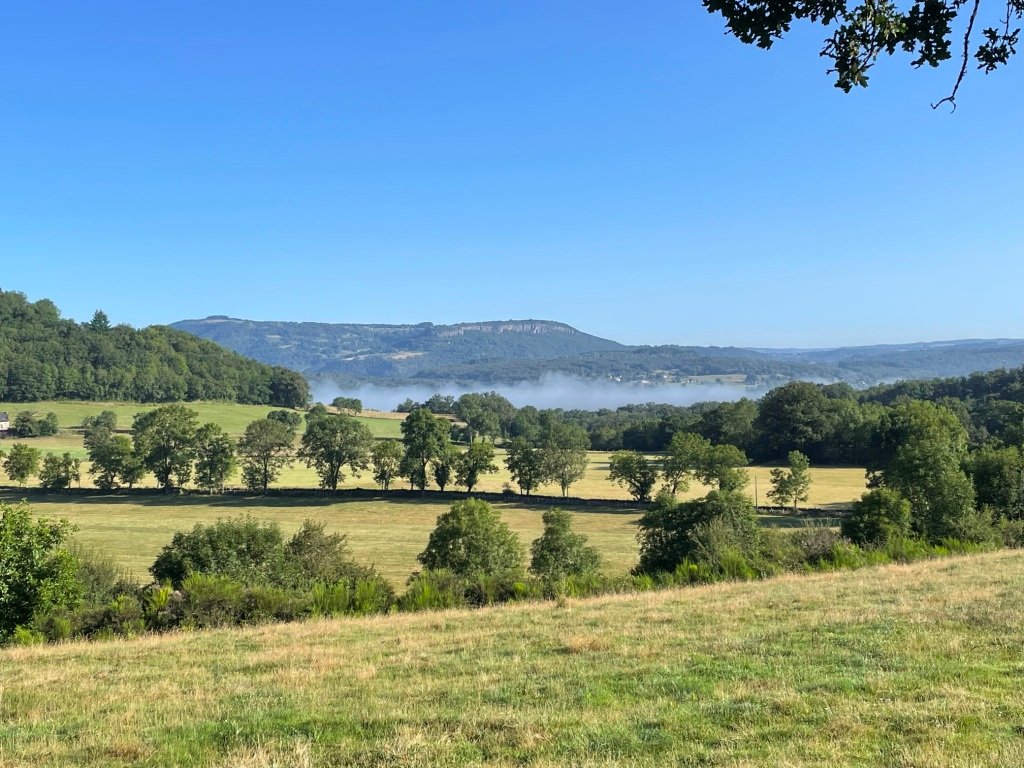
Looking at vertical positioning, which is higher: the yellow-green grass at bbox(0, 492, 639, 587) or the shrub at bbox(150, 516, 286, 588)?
the shrub at bbox(150, 516, 286, 588)

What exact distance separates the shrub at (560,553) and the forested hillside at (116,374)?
511 ft

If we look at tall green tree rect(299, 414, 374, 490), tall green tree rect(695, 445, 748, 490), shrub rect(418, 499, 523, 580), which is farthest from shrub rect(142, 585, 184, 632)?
tall green tree rect(299, 414, 374, 490)

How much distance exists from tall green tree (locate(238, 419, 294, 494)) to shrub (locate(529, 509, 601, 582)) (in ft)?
191

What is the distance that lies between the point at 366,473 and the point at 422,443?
74.5ft

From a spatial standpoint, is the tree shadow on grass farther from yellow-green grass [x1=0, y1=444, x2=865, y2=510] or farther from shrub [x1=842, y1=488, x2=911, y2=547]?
shrub [x1=842, y1=488, x2=911, y2=547]

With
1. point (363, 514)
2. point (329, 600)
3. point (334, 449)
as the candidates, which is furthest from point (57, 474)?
point (329, 600)

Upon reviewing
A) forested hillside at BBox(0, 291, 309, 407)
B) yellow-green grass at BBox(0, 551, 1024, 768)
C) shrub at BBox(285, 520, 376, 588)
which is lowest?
shrub at BBox(285, 520, 376, 588)

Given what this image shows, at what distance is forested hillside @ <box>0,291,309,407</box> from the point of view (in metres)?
159

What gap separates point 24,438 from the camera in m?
125

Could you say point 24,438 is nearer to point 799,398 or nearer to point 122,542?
point 122,542

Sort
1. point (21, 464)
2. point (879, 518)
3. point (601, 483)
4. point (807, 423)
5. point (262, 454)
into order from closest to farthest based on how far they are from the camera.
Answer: point (879, 518) → point (21, 464) → point (262, 454) → point (601, 483) → point (807, 423)

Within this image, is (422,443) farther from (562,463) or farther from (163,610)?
(163,610)

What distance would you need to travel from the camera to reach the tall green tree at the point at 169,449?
294ft

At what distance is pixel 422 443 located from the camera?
286 feet
